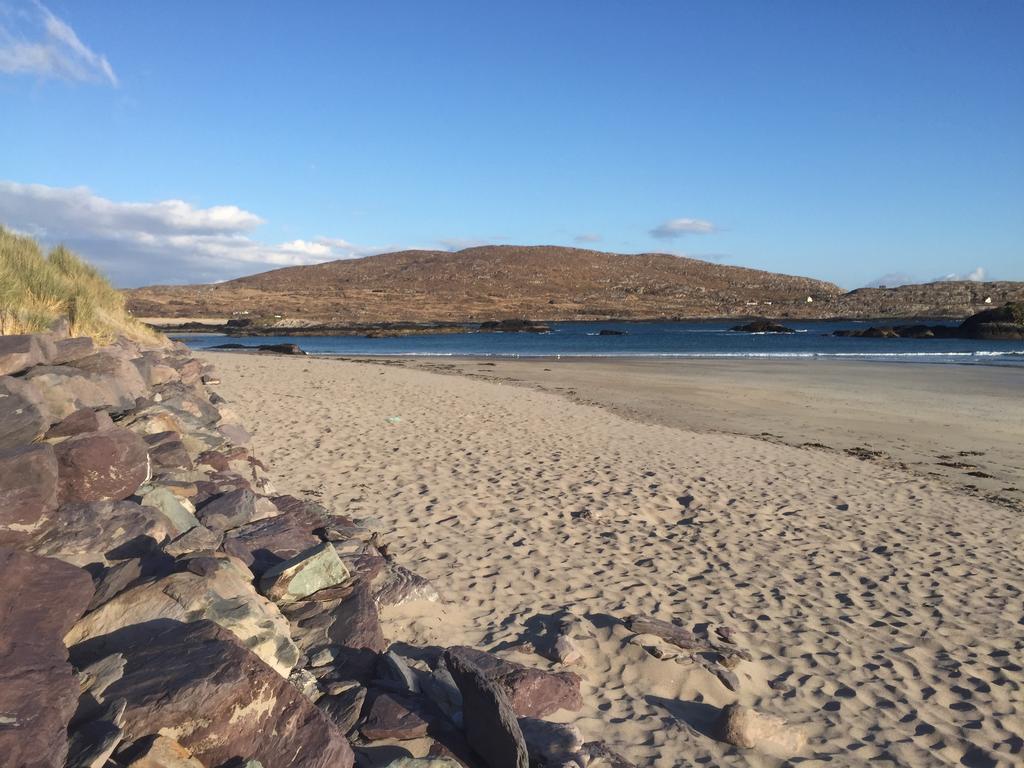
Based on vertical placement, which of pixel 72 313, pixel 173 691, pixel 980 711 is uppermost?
pixel 72 313

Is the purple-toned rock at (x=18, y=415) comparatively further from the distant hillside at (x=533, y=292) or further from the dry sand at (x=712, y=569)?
the distant hillside at (x=533, y=292)

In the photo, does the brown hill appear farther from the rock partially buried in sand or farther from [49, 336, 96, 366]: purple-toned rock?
the rock partially buried in sand

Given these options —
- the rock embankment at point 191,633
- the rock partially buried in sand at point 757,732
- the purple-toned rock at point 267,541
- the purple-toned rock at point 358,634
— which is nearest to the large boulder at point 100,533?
the rock embankment at point 191,633

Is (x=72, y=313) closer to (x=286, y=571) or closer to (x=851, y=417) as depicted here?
(x=286, y=571)

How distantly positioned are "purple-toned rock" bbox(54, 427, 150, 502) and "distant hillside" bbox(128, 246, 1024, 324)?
245 feet

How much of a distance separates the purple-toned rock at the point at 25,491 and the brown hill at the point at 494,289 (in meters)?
77.7

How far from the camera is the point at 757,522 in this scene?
7.65 m

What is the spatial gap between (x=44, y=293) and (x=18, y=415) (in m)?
5.55

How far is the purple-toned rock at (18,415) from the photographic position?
4.38 metres

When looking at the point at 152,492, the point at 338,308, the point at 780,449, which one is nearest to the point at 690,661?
the point at 152,492

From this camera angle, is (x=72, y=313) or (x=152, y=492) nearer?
(x=152, y=492)

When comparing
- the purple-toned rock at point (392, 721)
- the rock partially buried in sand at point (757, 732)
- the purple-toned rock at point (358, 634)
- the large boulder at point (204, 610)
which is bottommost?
the rock partially buried in sand at point (757, 732)

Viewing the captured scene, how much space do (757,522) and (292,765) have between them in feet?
19.7

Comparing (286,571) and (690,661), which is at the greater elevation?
(286,571)
